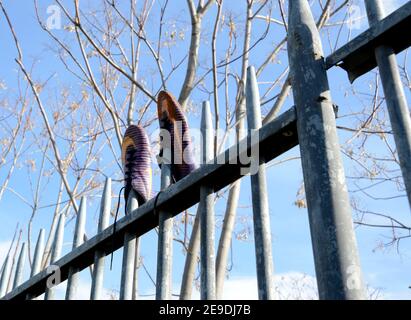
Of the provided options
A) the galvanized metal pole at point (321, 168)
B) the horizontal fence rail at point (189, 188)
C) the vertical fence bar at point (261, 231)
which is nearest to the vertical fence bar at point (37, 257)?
the horizontal fence rail at point (189, 188)

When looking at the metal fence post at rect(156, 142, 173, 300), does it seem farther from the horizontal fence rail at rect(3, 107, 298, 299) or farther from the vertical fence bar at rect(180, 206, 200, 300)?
the vertical fence bar at rect(180, 206, 200, 300)

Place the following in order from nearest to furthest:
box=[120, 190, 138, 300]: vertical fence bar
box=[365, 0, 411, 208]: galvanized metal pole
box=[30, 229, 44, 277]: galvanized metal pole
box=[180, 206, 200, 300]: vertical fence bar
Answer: box=[365, 0, 411, 208]: galvanized metal pole, box=[120, 190, 138, 300]: vertical fence bar, box=[30, 229, 44, 277]: galvanized metal pole, box=[180, 206, 200, 300]: vertical fence bar

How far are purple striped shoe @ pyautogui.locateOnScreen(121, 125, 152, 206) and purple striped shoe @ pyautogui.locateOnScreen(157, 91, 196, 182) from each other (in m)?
0.13

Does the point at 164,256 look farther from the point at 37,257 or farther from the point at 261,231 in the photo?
the point at 37,257

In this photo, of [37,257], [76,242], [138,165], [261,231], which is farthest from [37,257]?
[261,231]

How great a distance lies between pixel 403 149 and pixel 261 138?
0.40 m

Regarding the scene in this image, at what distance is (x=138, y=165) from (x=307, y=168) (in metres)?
0.80

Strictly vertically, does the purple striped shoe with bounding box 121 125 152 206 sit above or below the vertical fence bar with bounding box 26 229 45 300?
above

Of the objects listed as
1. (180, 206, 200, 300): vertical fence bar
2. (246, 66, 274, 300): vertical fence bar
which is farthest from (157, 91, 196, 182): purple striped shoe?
(180, 206, 200, 300): vertical fence bar

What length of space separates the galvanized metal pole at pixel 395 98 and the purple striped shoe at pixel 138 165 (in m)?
0.93

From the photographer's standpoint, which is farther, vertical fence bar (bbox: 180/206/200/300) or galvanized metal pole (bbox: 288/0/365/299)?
vertical fence bar (bbox: 180/206/200/300)

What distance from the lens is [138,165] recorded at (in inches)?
68.9

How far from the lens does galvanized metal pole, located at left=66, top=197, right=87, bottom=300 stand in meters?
1.79
